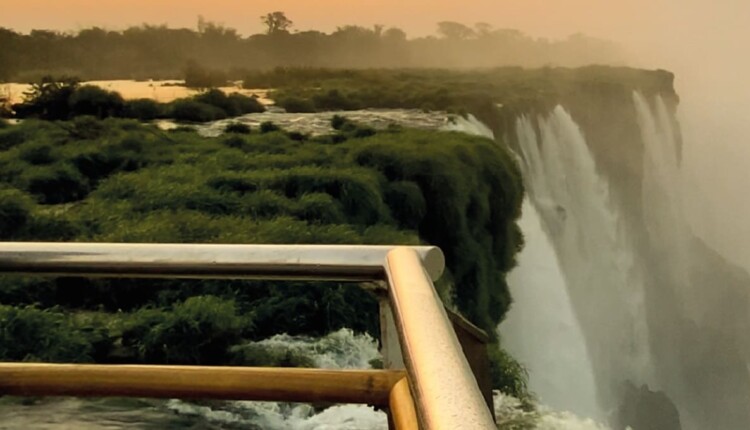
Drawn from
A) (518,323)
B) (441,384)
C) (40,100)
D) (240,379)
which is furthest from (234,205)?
(441,384)

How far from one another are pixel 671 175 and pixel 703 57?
263 millimetres

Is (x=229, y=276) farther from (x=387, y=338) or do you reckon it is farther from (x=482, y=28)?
(x=482, y=28)

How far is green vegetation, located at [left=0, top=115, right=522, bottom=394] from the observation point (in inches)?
70.9

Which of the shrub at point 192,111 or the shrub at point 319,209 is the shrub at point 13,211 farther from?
the shrub at point 319,209

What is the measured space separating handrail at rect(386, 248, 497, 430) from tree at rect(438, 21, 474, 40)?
1.45 m

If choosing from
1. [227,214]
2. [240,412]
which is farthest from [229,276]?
[227,214]

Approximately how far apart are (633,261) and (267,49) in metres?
0.92

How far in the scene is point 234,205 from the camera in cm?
192

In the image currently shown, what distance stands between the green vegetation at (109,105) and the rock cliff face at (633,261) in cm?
59

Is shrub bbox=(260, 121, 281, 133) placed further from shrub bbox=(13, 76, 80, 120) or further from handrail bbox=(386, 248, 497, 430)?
handrail bbox=(386, 248, 497, 430)

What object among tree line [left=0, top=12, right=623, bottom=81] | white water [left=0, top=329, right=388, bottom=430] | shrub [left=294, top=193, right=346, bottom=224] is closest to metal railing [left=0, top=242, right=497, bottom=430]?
white water [left=0, top=329, right=388, bottom=430]

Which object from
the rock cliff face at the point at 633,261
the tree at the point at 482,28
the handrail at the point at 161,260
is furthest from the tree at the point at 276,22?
the handrail at the point at 161,260

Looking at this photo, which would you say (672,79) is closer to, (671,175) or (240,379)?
(671,175)

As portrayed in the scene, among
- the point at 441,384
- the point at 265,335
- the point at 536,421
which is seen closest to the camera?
the point at 441,384
